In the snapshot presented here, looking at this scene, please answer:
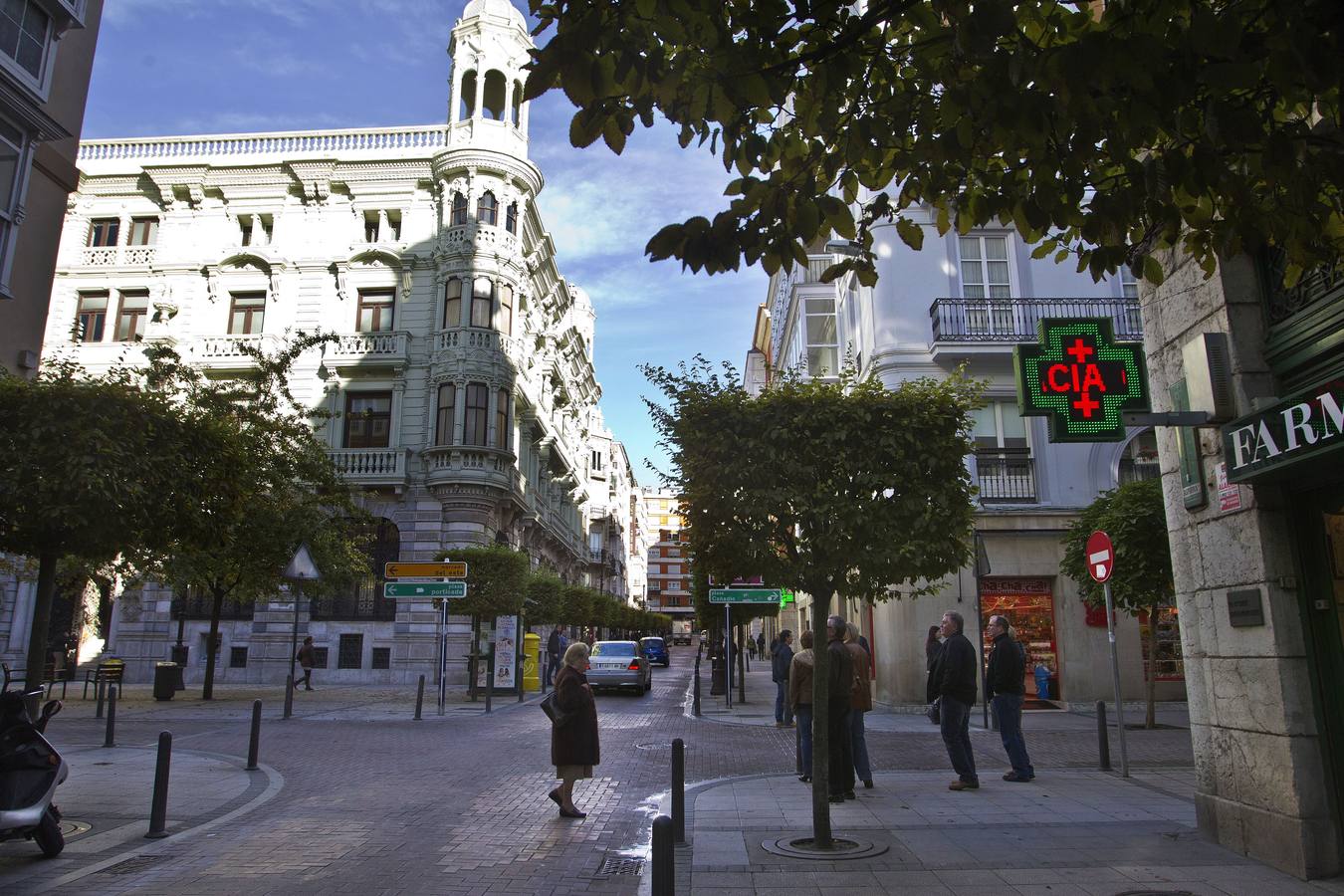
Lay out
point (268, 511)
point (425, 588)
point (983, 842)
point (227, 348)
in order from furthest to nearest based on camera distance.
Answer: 1. point (227, 348)
2. point (268, 511)
3. point (425, 588)
4. point (983, 842)

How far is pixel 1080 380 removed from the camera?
289 inches

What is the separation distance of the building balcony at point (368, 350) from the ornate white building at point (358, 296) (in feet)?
0.23

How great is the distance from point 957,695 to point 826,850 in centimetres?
368

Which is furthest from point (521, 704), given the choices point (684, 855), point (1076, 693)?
point (684, 855)

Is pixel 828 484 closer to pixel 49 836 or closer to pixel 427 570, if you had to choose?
pixel 49 836

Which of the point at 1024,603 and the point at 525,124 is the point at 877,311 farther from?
the point at 525,124

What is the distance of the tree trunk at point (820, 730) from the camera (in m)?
7.36

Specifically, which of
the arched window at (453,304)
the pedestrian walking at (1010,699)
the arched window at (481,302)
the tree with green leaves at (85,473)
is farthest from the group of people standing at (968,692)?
the arched window at (453,304)

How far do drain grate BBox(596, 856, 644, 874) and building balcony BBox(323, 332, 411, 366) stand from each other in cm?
2733

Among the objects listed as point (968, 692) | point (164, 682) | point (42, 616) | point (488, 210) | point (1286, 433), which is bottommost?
point (164, 682)

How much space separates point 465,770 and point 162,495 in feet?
16.8

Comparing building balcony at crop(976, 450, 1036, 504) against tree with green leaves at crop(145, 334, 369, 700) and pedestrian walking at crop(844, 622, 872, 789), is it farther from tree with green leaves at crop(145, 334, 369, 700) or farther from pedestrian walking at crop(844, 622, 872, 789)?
tree with green leaves at crop(145, 334, 369, 700)

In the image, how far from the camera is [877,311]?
73.7 feet

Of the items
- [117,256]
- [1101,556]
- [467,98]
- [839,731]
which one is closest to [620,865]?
[839,731]
